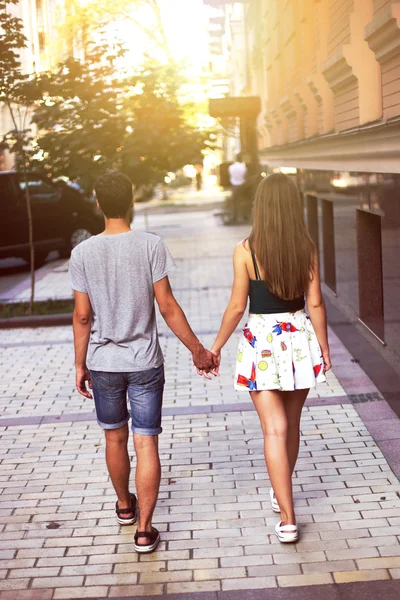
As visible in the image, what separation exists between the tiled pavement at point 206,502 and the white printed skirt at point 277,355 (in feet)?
2.61

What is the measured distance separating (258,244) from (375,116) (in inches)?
166

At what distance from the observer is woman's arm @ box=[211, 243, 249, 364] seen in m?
4.68

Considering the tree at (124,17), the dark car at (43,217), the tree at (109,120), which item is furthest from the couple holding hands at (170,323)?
the tree at (124,17)

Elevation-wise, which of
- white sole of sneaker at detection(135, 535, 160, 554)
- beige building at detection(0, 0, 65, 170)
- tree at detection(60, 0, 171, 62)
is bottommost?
white sole of sneaker at detection(135, 535, 160, 554)

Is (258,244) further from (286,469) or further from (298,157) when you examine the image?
(298,157)

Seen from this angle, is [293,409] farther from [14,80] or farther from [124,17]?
[124,17]

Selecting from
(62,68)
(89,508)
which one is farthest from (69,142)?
(89,508)

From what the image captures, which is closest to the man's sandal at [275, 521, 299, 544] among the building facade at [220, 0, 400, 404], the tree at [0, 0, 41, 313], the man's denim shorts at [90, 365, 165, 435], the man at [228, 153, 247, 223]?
the man's denim shorts at [90, 365, 165, 435]

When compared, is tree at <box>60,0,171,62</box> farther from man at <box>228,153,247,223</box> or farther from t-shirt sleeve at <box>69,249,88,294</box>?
t-shirt sleeve at <box>69,249,88,294</box>

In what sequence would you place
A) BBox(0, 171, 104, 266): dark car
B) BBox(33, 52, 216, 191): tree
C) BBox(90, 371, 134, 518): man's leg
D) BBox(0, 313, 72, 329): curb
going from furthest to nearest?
BBox(0, 171, 104, 266): dark car → BBox(33, 52, 216, 191): tree → BBox(0, 313, 72, 329): curb → BBox(90, 371, 134, 518): man's leg

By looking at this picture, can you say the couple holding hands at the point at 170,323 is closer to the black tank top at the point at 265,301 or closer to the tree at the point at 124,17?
the black tank top at the point at 265,301

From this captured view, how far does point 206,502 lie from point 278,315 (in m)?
1.33

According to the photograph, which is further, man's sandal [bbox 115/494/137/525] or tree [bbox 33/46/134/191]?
tree [bbox 33/46/134/191]

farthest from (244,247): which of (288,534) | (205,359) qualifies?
(288,534)
